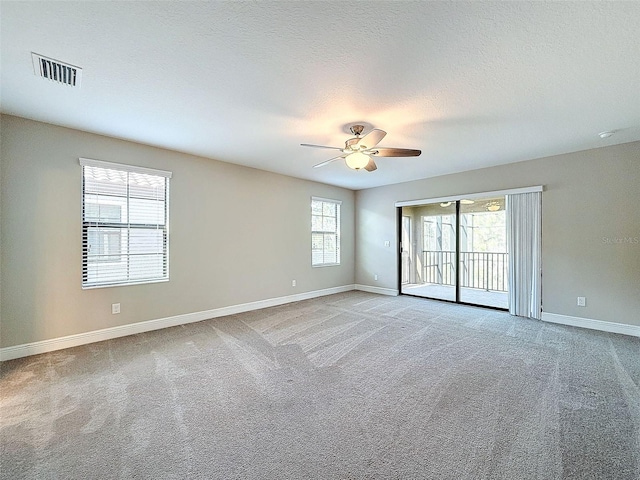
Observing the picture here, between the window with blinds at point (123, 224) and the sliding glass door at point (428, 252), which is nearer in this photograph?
the window with blinds at point (123, 224)

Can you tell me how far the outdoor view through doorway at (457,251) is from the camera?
18.0ft

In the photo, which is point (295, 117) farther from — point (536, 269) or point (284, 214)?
point (536, 269)

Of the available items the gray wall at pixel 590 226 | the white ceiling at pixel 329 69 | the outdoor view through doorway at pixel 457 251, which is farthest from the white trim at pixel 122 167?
the outdoor view through doorway at pixel 457 251

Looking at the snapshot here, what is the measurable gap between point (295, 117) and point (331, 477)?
2952 mm

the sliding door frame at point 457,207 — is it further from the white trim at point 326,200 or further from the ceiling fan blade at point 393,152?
the ceiling fan blade at point 393,152

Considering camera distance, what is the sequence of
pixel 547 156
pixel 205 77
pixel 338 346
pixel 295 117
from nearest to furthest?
pixel 205 77, pixel 295 117, pixel 338 346, pixel 547 156

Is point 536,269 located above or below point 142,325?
above

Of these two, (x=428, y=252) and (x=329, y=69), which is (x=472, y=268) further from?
(x=329, y=69)

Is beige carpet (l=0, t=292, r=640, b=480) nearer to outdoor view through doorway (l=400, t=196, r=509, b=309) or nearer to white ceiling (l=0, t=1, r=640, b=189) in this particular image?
outdoor view through doorway (l=400, t=196, r=509, b=309)

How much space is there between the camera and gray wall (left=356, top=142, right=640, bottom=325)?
147 inches

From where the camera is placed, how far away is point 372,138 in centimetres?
283

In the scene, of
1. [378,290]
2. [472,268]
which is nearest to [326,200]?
[378,290]

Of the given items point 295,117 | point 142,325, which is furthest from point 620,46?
point 142,325

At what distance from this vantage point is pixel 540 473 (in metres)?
1.53
